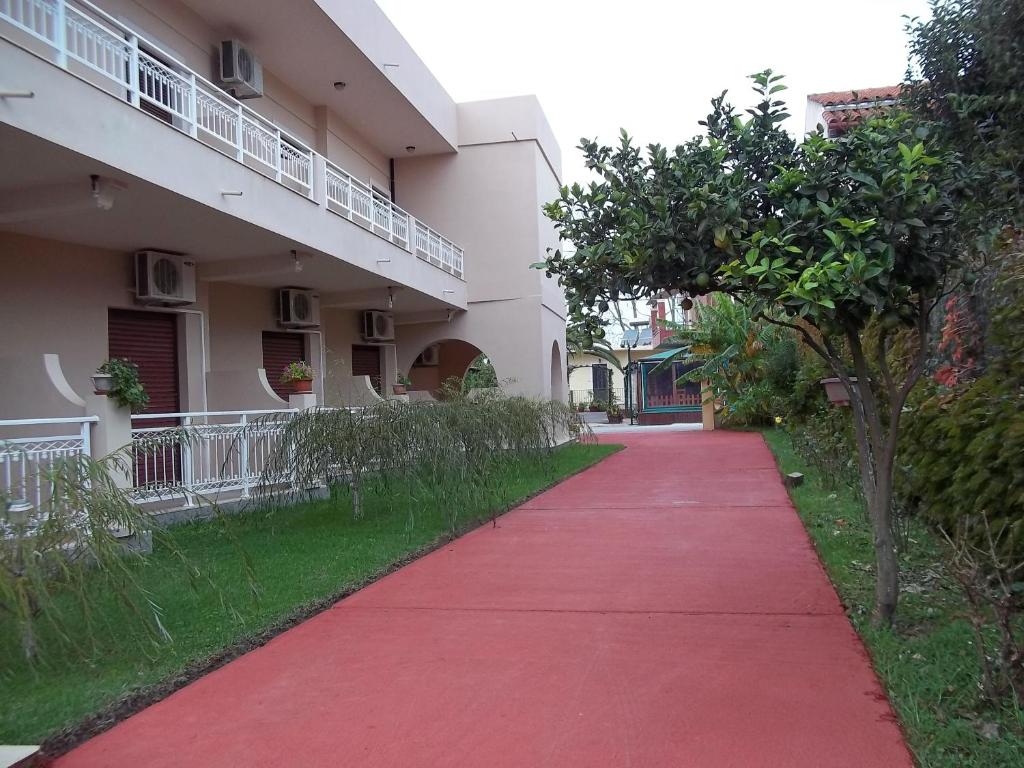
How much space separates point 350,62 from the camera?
13.7 metres

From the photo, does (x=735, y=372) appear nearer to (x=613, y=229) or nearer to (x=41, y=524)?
(x=613, y=229)

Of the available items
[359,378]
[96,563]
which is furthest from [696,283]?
[359,378]

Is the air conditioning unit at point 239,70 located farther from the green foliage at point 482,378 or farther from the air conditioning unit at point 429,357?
the air conditioning unit at point 429,357

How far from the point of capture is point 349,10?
12812 mm

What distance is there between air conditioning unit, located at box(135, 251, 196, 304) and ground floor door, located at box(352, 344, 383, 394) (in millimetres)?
6525

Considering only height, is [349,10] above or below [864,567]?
above

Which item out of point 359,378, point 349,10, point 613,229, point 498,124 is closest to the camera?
point 613,229

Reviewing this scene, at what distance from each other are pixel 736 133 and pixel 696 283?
1.01 m

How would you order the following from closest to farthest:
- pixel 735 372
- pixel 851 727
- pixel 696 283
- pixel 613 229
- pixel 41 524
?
pixel 851 727
pixel 41 524
pixel 696 283
pixel 613 229
pixel 735 372

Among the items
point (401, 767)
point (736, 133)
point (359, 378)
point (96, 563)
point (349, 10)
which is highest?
point (349, 10)

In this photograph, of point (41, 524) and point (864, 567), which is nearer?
point (41, 524)

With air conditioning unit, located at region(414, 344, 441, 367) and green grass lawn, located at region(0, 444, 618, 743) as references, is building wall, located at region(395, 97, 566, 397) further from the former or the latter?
green grass lawn, located at region(0, 444, 618, 743)

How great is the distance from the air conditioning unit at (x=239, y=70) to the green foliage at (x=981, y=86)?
8860mm

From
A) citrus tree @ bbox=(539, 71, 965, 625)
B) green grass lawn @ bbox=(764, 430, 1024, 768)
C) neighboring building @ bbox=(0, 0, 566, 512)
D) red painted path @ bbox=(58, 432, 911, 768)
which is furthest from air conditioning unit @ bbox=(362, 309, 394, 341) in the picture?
citrus tree @ bbox=(539, 71, 965, 625)
